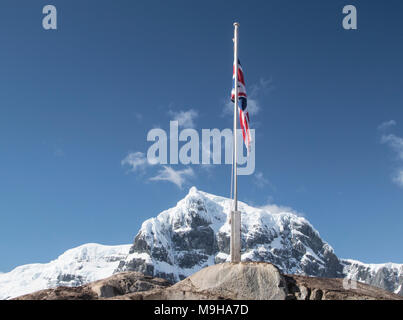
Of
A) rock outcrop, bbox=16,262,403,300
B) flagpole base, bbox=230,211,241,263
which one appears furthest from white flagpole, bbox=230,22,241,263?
rock outcrop, bbox=16,262,403,300

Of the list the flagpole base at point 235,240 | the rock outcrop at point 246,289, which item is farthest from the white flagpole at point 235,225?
the rock outcrop at point 246,289

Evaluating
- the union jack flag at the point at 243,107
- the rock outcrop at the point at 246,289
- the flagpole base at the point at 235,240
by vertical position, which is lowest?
the rock outcrop at the point at 246,289

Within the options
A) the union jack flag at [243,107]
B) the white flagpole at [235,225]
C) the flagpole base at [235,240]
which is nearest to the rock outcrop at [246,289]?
the white flagpole at [235,225]

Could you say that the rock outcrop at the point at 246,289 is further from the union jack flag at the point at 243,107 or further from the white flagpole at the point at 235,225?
the union jack flag at the point at 243,107

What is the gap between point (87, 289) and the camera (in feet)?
77.5

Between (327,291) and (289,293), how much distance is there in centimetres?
163

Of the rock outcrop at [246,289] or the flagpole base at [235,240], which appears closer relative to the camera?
the rock outcrop at [246,289]

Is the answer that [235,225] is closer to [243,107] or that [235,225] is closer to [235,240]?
[235,240]

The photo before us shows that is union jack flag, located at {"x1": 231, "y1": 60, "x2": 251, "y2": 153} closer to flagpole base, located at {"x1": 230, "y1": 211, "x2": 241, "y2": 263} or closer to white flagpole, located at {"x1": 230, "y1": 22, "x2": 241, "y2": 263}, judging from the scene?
white flagpole, located at {"x1": 230, "y1": 22, "x2": 241, "y2": 263}

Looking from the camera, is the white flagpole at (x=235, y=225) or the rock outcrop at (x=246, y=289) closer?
the rock outcrop at (x=246, y=289)

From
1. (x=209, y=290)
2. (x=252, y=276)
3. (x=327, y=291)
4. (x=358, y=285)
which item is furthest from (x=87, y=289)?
(x=358, y=285)

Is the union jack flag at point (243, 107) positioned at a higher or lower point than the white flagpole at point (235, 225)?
higher

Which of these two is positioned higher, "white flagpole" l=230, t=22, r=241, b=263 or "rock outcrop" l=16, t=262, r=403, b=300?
"white flagpole" l=230, t=22, r=241, b=263
